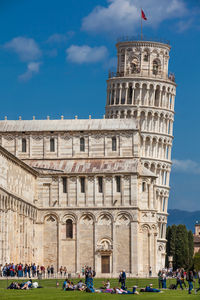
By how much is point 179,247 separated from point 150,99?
81.1 feet

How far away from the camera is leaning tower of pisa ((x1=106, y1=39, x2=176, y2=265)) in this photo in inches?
5468

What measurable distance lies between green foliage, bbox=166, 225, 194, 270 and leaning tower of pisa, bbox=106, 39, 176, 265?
8.39 meters

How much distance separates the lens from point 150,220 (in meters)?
103

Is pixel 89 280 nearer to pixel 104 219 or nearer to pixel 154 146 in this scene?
pixel 104 219

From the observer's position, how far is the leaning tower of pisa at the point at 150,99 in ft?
456

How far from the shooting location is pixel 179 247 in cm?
14938

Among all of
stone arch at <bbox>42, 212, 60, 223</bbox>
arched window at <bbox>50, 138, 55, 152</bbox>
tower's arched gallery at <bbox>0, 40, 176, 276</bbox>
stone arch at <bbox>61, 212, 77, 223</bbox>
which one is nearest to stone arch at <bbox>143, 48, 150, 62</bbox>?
tower's arched gallery at <bbox>0, 40, 176, 276</bbox>

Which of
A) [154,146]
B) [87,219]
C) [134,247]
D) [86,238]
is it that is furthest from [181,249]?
[134,247]

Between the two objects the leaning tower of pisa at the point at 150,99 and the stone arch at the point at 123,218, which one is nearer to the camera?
the stone arch at the point at 123,218

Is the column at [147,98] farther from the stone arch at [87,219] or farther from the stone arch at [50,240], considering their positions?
the stone arch at [50,240]

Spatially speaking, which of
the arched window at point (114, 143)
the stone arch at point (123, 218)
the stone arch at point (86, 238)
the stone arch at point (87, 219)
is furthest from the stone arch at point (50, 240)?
the arched window at point (114, 143)

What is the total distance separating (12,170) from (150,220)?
753 inches

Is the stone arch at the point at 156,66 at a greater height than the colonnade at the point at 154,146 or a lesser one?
greater

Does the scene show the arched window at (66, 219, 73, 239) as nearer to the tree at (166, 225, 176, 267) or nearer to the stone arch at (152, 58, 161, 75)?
the stone arch at (152, 58, 161, 75)
